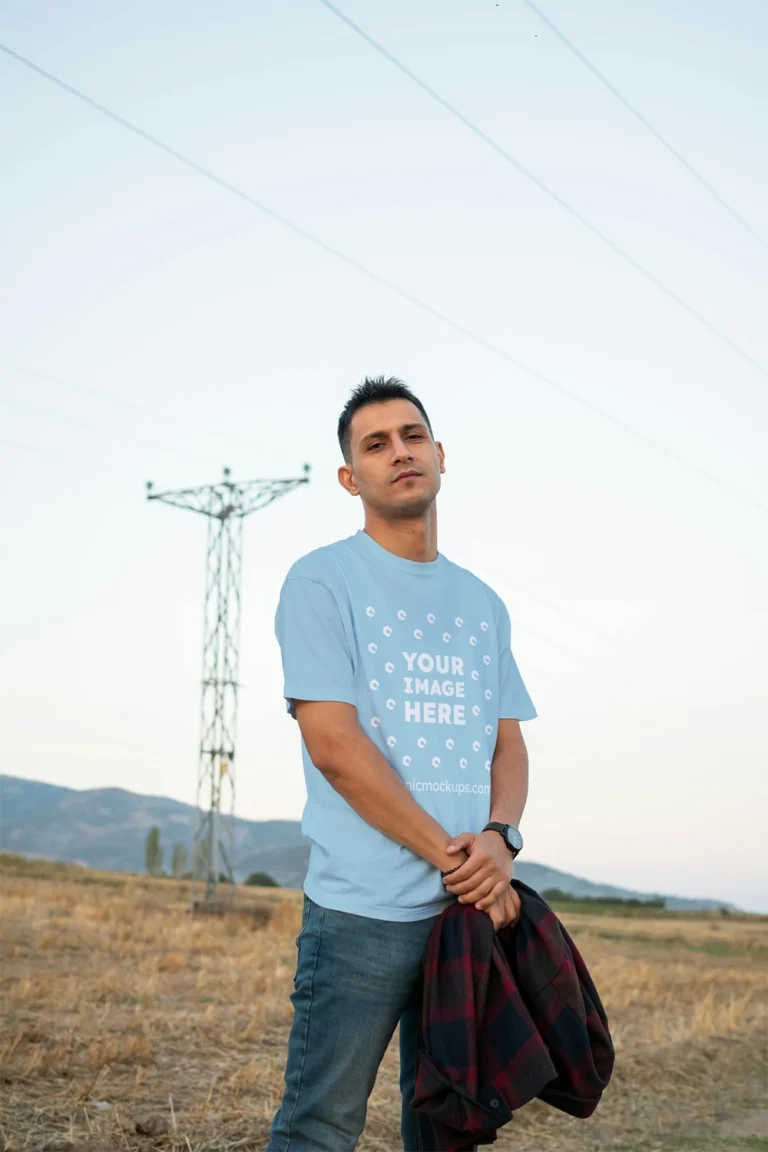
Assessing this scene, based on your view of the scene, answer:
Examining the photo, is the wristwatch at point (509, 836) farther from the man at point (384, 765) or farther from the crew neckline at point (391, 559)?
the crew neckline at point (391, 559)

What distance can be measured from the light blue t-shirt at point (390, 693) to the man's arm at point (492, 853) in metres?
0.06

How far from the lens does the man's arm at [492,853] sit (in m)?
2.73

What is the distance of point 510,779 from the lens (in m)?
3.11

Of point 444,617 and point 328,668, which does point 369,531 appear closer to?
point 444,617

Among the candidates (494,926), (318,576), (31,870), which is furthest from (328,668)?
(31,870)

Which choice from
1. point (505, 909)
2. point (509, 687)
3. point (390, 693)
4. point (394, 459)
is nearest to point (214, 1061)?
point (509, 687)

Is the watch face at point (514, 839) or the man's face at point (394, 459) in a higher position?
the man's face at point (394, 459)

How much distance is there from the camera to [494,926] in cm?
277

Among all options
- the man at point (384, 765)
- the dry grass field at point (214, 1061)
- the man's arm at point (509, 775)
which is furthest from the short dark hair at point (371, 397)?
the dry grass field at point (214, 1061)

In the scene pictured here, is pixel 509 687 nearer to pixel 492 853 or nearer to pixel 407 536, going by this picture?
pixel 407 536

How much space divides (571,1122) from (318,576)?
4202 mm

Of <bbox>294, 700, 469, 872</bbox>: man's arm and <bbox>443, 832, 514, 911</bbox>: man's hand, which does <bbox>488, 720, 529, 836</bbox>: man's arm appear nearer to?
<bbox>443, 832, 514, 911</bbox>: man's hand

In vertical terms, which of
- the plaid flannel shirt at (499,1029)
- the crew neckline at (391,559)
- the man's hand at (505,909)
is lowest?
the plaid flannel shirt at (499,1029)

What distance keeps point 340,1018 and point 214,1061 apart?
13.2 ft
